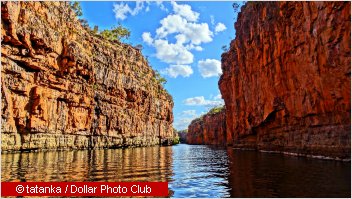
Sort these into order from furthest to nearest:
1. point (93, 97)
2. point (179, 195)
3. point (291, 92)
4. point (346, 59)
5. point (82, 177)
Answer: point (93, 97) < point (291, 92) < point (346, 59) < point (82, 177) < point (179, 195)

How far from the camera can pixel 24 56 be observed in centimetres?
4844

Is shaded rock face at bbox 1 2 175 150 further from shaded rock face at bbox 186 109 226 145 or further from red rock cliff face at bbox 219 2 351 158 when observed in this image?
shaded rock face at bbox 186 109 226 145

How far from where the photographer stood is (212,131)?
13338cm

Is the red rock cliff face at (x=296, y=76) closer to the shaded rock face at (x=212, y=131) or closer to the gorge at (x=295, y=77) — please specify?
the gorge at (x=295, y=77)

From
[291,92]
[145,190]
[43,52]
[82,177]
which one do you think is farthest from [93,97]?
[145,190]

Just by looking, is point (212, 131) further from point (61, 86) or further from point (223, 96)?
point (61, 86)

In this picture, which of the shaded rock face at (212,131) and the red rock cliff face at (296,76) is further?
the shaded rock face at (212,131)

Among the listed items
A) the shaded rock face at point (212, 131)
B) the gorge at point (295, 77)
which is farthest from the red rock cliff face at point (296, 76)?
the shaded rock face at point (212, 131)

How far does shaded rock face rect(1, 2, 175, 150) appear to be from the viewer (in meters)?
46.0

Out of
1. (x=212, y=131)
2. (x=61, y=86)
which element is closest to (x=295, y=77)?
(x=61, y=86)

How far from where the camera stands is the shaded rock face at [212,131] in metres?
122

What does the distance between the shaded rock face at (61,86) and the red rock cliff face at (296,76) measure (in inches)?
1303

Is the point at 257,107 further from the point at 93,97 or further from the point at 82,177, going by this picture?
the point at 82,177

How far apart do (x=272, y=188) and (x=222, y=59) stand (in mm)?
70132
